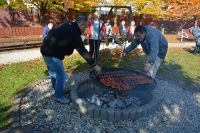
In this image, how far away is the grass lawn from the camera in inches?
336

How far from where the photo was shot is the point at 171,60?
13.3 m

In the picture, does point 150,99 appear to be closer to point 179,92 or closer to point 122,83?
point 122,83

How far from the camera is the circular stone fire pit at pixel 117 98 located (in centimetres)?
657

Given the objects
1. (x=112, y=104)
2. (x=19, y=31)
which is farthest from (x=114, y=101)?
(x=19, y=31)

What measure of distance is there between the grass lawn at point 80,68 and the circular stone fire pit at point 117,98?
6.23ft

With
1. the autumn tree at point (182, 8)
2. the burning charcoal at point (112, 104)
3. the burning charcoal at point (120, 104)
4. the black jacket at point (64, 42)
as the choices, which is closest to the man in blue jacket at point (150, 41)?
the burning charcoal at point (120, 104)

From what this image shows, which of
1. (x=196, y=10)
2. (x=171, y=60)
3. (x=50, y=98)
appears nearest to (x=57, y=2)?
(x=171, y=60)

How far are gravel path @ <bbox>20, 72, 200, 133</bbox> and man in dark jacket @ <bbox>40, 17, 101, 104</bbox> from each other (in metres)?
→ 0.76

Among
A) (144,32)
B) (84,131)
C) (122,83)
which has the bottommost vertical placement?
(84,131)

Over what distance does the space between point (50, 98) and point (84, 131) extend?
190 cm

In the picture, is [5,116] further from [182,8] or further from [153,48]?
[182,8]

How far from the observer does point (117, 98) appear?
7.37 meters

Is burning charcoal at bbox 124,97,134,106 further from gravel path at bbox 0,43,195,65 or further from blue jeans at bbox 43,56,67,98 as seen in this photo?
gravel path at bbox 0,43,195,65

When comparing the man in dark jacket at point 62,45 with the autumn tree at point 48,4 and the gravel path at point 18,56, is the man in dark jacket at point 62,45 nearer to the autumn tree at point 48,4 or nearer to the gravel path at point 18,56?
the gravel path at point 18,56
